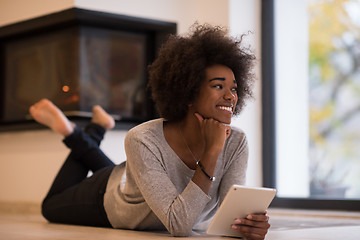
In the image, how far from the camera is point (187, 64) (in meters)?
2.17

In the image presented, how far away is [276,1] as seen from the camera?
15.3 feet

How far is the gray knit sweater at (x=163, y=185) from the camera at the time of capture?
209cm

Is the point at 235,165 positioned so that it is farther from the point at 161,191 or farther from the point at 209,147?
the point at 161,191

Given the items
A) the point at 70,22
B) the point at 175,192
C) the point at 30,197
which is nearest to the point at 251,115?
the point at 70,22

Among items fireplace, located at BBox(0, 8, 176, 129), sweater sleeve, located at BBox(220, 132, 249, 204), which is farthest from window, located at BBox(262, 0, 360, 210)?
sweater sleeve, located at BBox(220, 132, 249, 204)

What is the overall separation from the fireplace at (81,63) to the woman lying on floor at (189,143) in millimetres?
1766

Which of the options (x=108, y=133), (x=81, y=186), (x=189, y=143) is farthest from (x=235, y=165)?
(x=108, y=133)

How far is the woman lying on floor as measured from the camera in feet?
6.88

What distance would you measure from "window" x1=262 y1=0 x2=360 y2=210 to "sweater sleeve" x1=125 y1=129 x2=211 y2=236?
2.52 metres

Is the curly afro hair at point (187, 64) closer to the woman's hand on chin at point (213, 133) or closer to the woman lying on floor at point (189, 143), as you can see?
the woman lying on floor at point (189, 143)

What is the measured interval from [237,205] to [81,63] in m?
2.45

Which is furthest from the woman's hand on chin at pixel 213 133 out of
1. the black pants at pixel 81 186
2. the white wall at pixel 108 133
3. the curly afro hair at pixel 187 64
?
the white wall at pixel 108 133

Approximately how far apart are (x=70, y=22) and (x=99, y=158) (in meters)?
1.36

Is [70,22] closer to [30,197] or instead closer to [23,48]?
[23,48]
